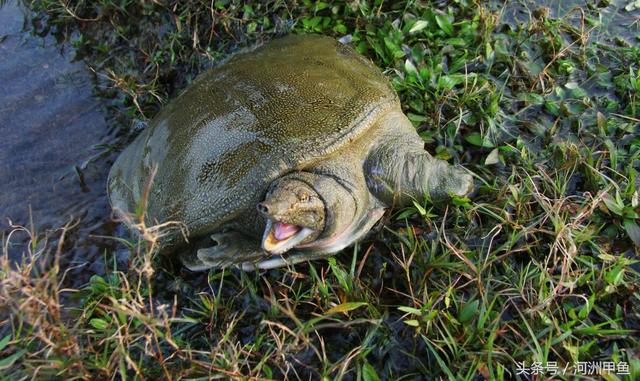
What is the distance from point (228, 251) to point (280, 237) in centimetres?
32

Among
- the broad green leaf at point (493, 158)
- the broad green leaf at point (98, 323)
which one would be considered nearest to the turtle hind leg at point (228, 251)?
the broad green leaf at point (98, 323)

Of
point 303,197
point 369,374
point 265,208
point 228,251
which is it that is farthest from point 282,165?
point 369,374

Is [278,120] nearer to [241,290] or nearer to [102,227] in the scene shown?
[241,290]

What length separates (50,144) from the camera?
11.6ft

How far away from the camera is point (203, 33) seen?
12.0 ft

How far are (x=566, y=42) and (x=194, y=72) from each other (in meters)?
2.44

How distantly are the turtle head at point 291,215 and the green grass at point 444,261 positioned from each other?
22cm

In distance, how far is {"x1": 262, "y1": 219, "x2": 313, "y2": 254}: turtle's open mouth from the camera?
2.23 m

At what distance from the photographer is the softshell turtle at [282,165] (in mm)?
2316

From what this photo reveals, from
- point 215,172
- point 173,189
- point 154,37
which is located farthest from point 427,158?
point 154,37

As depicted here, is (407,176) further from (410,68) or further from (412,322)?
(410,68)

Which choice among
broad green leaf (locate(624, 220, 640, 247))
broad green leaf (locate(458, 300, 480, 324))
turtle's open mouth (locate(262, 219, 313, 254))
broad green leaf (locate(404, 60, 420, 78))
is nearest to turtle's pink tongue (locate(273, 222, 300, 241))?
turtle's open mouth (locate(262, 219, 313, 254))

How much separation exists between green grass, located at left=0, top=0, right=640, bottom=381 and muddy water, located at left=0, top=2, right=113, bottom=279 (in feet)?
1.07

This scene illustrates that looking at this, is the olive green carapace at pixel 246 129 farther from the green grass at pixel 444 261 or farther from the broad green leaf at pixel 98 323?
the broad green leaf at pixel 98 323
